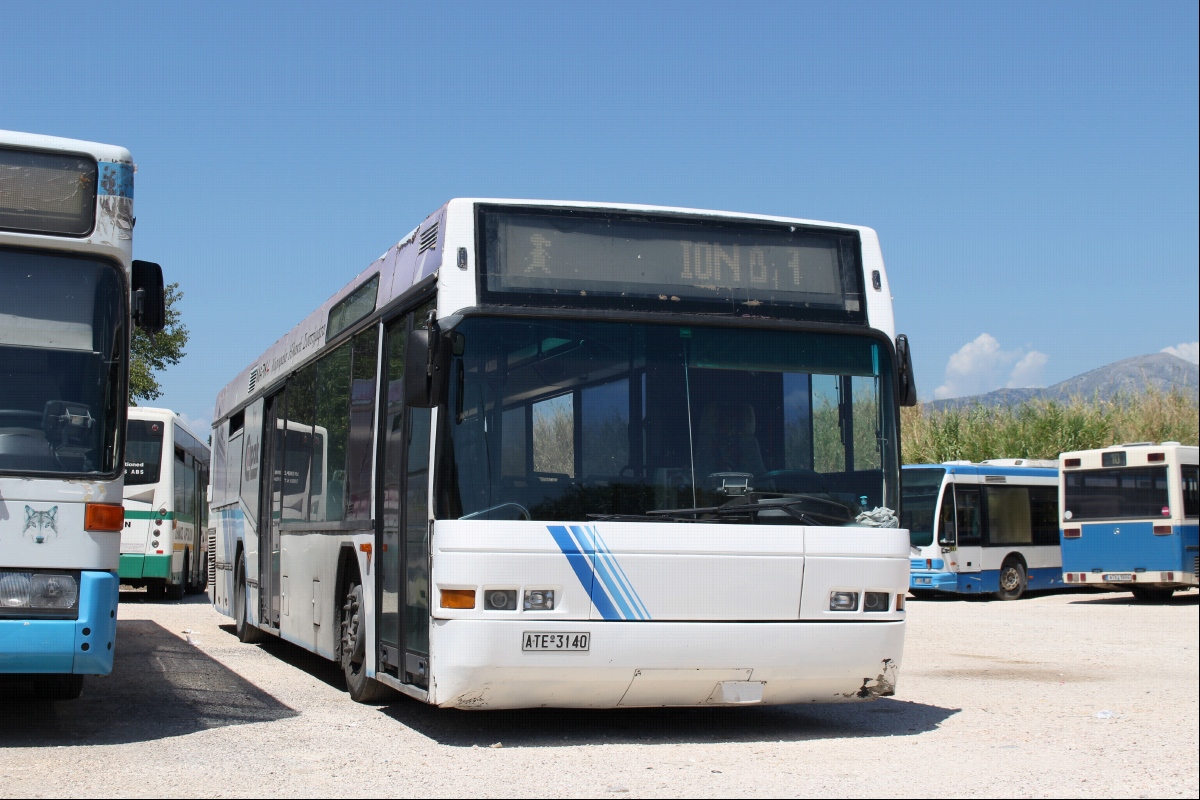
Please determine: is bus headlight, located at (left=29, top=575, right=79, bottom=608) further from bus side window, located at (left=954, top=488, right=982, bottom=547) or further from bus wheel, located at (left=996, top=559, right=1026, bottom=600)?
bus wheel, located at (left=996, top=559, right=1026, bottom=600)

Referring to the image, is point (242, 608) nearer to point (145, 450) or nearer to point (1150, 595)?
point (145, 450)

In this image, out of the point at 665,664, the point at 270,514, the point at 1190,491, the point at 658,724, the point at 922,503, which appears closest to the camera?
the point at 665,664

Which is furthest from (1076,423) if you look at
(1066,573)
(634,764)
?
(634,764)

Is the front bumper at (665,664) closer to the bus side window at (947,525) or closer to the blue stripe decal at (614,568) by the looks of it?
the blue stripe decal at (614,568)

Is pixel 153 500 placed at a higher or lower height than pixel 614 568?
higher

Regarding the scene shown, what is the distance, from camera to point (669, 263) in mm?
8352

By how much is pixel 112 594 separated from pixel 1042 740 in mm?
5743

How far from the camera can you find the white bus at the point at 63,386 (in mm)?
7398

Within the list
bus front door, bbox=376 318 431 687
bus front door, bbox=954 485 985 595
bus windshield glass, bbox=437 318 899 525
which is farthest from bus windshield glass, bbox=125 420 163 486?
bus windshield glass, bbox=437 318 899 525

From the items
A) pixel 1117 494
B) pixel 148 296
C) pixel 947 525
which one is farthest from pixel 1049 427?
pixel 148 296

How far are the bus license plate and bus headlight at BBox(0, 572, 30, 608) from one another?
8.96ft

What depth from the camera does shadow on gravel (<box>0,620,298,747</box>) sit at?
8250mm

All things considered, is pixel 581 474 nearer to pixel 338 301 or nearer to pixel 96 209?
pixel 96 209

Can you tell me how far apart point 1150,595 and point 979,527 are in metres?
4.19
